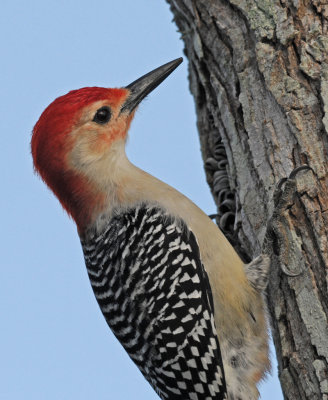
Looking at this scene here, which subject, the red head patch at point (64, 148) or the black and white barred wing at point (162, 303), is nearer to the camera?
the black and white barred wing at point (162, 303)

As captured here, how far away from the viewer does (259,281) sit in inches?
177

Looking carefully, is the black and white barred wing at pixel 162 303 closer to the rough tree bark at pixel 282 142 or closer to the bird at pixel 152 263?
the bird at pixel 152 263

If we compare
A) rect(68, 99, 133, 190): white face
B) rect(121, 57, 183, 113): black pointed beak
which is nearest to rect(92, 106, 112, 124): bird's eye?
rect(68, 99, 133, 190): white face

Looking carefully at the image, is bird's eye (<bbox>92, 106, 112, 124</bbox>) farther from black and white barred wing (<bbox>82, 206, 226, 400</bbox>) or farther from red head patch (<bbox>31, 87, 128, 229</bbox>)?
black and white barred wing (<bbox>82, 206, 226, 400</bbox>)

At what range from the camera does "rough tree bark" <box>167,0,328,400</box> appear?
375cm

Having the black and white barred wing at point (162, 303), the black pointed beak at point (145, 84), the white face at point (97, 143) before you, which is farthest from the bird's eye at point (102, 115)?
the black and white barred wing at point (162, 303)

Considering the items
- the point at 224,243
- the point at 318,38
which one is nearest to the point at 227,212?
the point at 224,243

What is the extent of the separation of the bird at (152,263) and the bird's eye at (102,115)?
0.01 meters

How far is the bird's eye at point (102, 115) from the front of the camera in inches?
194

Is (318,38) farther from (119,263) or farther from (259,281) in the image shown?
(119,263)

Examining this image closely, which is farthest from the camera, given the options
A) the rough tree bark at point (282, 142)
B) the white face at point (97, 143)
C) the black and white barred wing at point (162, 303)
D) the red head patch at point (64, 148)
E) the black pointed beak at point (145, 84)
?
the black pointed beak at point (145, 84)

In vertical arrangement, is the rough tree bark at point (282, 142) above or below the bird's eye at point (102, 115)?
below

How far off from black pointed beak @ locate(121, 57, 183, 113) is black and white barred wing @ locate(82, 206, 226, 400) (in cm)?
100

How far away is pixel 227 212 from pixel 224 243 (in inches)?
35.6
